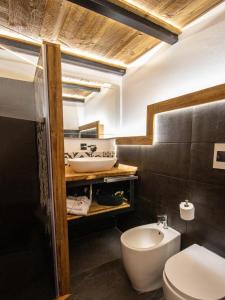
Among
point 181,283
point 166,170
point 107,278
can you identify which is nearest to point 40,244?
point 107,278

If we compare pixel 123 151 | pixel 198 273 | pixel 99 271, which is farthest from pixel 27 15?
pixel 99 271

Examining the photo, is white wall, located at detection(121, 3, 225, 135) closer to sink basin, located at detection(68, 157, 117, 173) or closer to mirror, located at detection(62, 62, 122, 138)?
mirror, located at detection(62, 62, 122, 138)

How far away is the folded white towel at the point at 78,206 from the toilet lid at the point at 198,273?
2.89 ft

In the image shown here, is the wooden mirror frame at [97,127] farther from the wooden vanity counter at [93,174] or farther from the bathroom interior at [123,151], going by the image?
the wooden vanity counter at [93,174]

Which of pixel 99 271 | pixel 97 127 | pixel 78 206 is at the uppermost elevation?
pixel 97 127

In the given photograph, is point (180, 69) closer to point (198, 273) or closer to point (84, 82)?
point (84, 82)

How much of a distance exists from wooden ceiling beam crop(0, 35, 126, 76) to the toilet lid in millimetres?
1966

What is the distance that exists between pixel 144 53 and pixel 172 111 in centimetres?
86

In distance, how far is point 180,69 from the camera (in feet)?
5.08

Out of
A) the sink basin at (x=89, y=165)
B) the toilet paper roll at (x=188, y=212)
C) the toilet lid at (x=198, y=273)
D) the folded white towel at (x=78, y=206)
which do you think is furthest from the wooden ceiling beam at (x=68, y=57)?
the toilet lid at (x=198, y=273)

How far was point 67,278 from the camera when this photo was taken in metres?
1.27

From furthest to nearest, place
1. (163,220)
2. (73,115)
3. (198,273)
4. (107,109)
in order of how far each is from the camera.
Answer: (107,109) → (73,115) → (163,220) → (198,273)

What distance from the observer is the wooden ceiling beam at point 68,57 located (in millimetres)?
1627

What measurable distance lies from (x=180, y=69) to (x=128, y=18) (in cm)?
64
